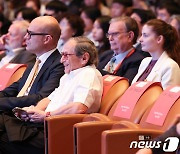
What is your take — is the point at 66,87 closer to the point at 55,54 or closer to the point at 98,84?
the point at 98,84

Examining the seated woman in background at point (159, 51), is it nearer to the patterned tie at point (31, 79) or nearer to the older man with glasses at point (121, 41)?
the older man with glasses at point (121, 41)

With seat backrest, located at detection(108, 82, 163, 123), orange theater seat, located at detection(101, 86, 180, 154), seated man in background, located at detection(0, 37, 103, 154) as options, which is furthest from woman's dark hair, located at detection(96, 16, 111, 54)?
orange theater seat, located at detection(101, 86, 180, 154)

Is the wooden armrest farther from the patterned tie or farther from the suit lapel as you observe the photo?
the patterned tie

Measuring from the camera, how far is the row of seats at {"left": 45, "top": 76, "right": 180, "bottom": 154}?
11.9ft

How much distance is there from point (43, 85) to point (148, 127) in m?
1.22

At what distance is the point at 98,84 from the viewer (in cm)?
439

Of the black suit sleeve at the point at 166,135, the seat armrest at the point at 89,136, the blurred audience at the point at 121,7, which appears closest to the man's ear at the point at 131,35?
the seat armrest at the point at 89,136

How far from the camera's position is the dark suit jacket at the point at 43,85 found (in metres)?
4.68

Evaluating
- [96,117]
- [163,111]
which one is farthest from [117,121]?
[163,111]

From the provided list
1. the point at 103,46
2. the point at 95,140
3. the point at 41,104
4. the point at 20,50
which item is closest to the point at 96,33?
the point at 103,46

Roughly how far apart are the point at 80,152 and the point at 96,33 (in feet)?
10.3

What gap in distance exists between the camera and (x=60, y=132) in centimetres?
416

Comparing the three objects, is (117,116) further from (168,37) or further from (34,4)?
(34,4)

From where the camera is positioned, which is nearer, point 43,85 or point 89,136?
point 89,136
